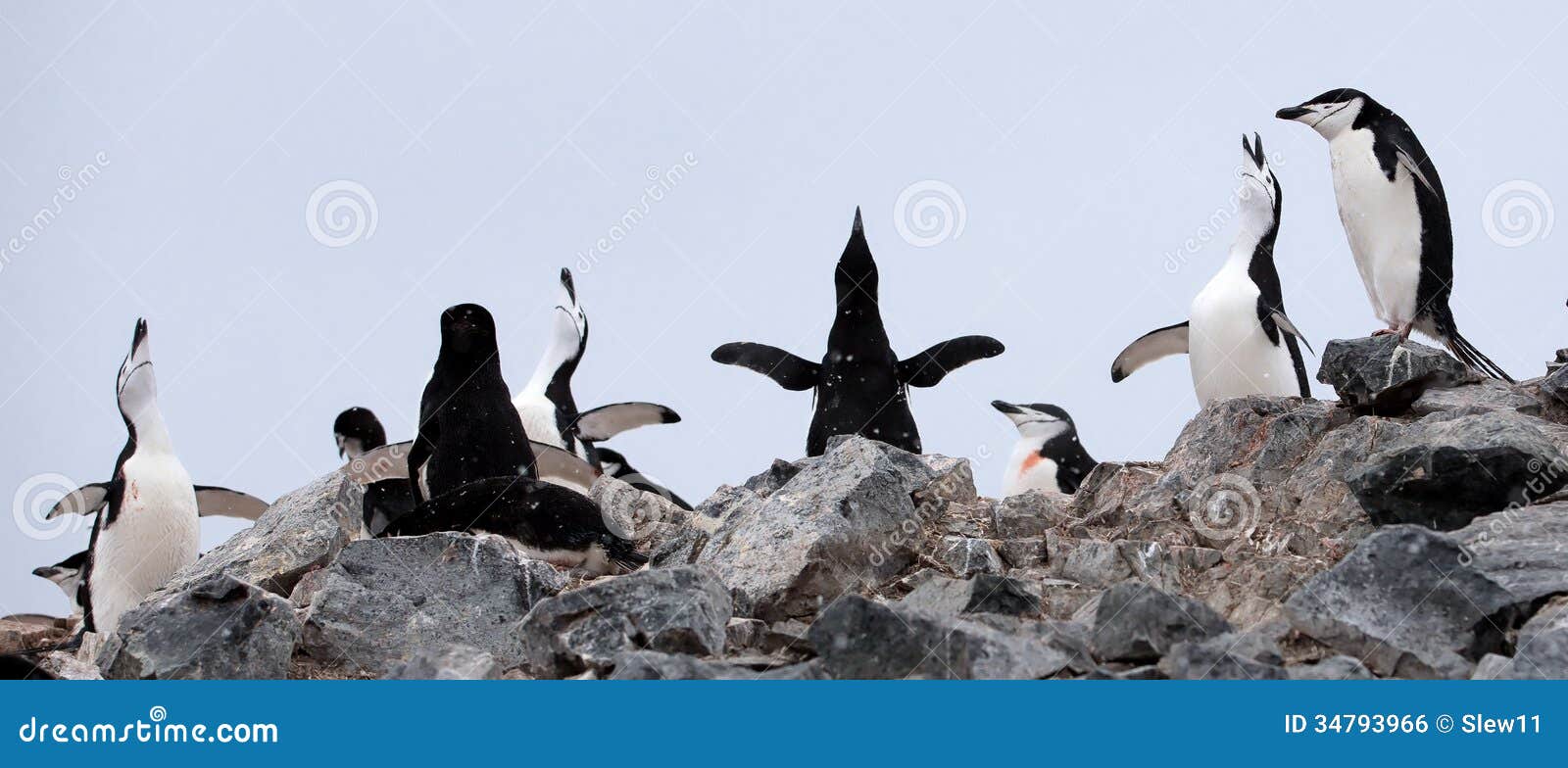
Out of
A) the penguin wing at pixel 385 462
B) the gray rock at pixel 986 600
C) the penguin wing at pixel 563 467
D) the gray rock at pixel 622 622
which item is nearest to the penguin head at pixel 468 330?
the penguin wing at pixel 563 467

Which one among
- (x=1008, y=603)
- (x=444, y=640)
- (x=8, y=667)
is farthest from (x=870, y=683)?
(x=8, y=667)

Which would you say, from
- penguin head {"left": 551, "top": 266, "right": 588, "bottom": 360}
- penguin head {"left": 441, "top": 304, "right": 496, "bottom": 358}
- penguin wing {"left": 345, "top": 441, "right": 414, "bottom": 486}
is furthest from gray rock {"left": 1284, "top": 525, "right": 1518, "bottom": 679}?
penguin head {"left": 551, "top": 266, "right": 588, "bottom": 360}

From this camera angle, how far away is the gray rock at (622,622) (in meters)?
3.41

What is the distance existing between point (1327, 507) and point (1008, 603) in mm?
1639

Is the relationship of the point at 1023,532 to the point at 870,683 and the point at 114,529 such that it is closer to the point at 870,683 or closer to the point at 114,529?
the point at 870,683

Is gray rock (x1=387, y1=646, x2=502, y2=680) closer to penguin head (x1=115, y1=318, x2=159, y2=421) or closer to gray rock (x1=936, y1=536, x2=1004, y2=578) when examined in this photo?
gray rock (x1=936, y1=536, x2=1004, y2=578)

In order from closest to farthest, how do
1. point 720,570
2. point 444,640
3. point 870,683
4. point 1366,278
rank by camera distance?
point 870,683 < point 444,640 < point 720,570 < point 1366,278

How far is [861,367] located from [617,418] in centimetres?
301

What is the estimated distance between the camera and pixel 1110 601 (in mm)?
3312

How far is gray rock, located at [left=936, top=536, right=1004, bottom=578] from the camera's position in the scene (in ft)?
15.2

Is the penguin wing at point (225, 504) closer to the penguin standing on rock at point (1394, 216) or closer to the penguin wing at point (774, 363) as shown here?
the penguin wing at point (774, 363)

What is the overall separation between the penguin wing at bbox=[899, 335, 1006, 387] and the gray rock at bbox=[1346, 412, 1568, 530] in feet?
12.9

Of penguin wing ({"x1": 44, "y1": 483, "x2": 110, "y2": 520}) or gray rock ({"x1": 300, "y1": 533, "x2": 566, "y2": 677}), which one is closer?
gray rock ({"x1": 300, "y1": 533, "x2": 566, "y2": 677})

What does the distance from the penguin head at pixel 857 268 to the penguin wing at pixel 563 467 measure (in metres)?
1.78
